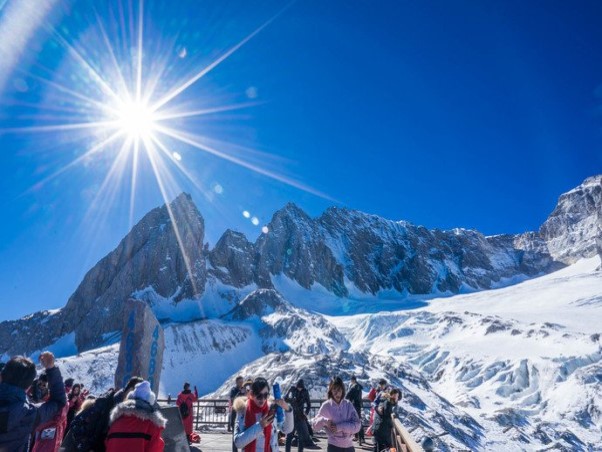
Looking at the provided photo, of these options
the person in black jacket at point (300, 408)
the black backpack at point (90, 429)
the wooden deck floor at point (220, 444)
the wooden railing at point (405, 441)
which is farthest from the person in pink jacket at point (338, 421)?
the wooden deck floor at point (220, 444)

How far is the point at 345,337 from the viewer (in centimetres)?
11831

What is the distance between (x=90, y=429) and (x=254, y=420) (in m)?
1.57

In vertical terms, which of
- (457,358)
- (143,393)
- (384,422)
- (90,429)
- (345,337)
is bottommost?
(384,422)

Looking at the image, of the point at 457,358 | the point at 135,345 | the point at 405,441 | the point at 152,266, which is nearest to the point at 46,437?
the point at 135,345

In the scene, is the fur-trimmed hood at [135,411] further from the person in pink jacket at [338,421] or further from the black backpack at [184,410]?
the black backpack at [184,410]

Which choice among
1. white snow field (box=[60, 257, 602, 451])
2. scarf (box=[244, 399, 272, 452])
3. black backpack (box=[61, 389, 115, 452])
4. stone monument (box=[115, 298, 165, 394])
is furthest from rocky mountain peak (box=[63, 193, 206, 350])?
black backpack (box=[61, 389, 115, 452])

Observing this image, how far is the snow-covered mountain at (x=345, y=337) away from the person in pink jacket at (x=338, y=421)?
93.6 feet

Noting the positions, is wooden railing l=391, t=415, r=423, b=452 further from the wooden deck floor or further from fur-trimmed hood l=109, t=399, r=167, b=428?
the wooden deck floor

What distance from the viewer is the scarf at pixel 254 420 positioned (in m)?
4.67

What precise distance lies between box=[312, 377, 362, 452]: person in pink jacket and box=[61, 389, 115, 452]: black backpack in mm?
2576

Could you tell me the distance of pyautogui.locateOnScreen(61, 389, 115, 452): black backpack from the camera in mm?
3910

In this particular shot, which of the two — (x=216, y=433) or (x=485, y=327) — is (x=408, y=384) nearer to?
(x=216, y=433)

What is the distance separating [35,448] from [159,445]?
230cm

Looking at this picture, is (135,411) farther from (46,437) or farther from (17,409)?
(46,437)
